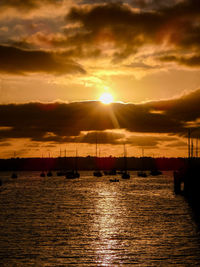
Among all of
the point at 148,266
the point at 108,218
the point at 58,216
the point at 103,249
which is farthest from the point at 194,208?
the point at 148,266

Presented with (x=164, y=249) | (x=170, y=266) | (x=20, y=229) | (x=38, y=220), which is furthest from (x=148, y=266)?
(x=38, y=220)

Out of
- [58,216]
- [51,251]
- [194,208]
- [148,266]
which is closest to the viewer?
[148,266]

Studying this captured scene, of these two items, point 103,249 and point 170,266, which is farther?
point 103,249

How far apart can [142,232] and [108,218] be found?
15502 mm

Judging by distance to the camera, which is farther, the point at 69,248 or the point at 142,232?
the point at 142,232

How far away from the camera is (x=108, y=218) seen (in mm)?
65938

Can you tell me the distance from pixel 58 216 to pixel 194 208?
28005 mm

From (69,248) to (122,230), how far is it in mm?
13264

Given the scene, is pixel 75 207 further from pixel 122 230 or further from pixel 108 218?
pixel 122 230

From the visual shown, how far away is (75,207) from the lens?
83688 millimetres

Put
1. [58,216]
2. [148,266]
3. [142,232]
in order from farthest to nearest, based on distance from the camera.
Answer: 1. [58,216]
2. [142,232]
3. [148,266]

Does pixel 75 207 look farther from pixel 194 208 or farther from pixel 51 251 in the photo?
pixel 51 251

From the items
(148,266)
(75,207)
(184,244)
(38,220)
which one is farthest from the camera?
(75,207)

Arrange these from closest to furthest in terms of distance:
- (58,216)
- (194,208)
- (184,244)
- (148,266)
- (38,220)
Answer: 1. (148,266)
2. (184,244)
3. (38,220)
4. (58,216)
5. (194,208)
